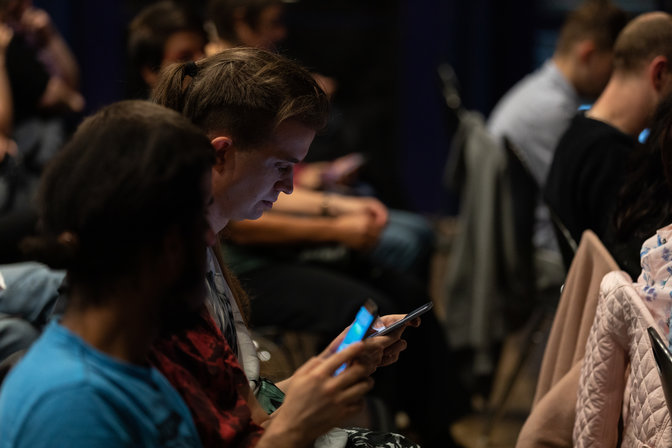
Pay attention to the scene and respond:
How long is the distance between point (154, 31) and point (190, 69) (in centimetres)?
151

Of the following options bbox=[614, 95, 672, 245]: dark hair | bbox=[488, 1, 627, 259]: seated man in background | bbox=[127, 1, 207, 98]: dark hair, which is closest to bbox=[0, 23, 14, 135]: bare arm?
bbox=[127, 1, 207, 98]: dark hair

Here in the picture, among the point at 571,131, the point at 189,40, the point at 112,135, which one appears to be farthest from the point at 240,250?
the point at 112,135

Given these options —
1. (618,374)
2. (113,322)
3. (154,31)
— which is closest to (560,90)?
(154,31)

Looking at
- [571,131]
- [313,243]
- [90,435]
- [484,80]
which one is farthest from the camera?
[484,80]

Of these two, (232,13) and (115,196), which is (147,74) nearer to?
(232,13)

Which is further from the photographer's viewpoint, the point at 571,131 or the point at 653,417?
the point at 571,131

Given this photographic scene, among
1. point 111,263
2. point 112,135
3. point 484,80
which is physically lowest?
point 484,80

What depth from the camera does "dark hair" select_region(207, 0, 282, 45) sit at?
2787mm

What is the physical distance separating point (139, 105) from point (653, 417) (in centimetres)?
86

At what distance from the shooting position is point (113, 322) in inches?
34.9

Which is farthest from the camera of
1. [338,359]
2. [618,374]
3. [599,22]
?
[599,22]

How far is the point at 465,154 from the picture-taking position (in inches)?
121

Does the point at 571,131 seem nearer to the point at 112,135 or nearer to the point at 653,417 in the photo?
the point at 653,417

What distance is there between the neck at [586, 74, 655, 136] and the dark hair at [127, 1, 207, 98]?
4.28 ft
